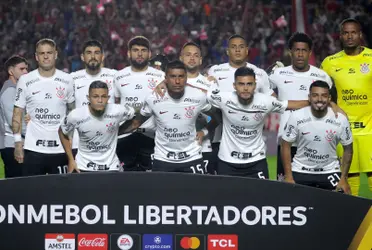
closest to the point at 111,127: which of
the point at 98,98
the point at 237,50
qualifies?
the point at 98,98

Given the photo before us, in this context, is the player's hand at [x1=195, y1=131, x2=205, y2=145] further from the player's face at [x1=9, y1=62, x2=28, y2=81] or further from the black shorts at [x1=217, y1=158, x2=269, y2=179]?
the player's face at [x1=9, y1=62, x2=28, y2=81]

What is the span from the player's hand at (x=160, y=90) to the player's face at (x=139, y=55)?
0.66m

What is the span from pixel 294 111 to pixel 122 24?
14.8 m

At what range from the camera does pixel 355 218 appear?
582 centimetres

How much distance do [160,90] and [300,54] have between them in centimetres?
153

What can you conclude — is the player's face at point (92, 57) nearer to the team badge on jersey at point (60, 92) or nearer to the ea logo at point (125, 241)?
the team badge on jersey at point (60, 92)

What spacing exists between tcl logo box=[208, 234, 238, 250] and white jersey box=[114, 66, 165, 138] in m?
3.62

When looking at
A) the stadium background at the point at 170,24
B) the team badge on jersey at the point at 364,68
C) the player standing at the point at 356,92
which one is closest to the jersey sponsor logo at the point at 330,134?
the player standing at the point at 356,92

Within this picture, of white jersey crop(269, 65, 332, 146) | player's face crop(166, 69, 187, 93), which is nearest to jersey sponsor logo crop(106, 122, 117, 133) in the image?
player's face crop(166, 69, 187, 93)

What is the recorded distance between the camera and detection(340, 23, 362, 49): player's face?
921 cm

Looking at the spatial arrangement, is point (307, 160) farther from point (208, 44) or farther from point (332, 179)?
point (208, 44)

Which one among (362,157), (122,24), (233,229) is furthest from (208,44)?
(233,229)

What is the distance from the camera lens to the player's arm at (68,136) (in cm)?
873

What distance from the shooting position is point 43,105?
30.9 feet
